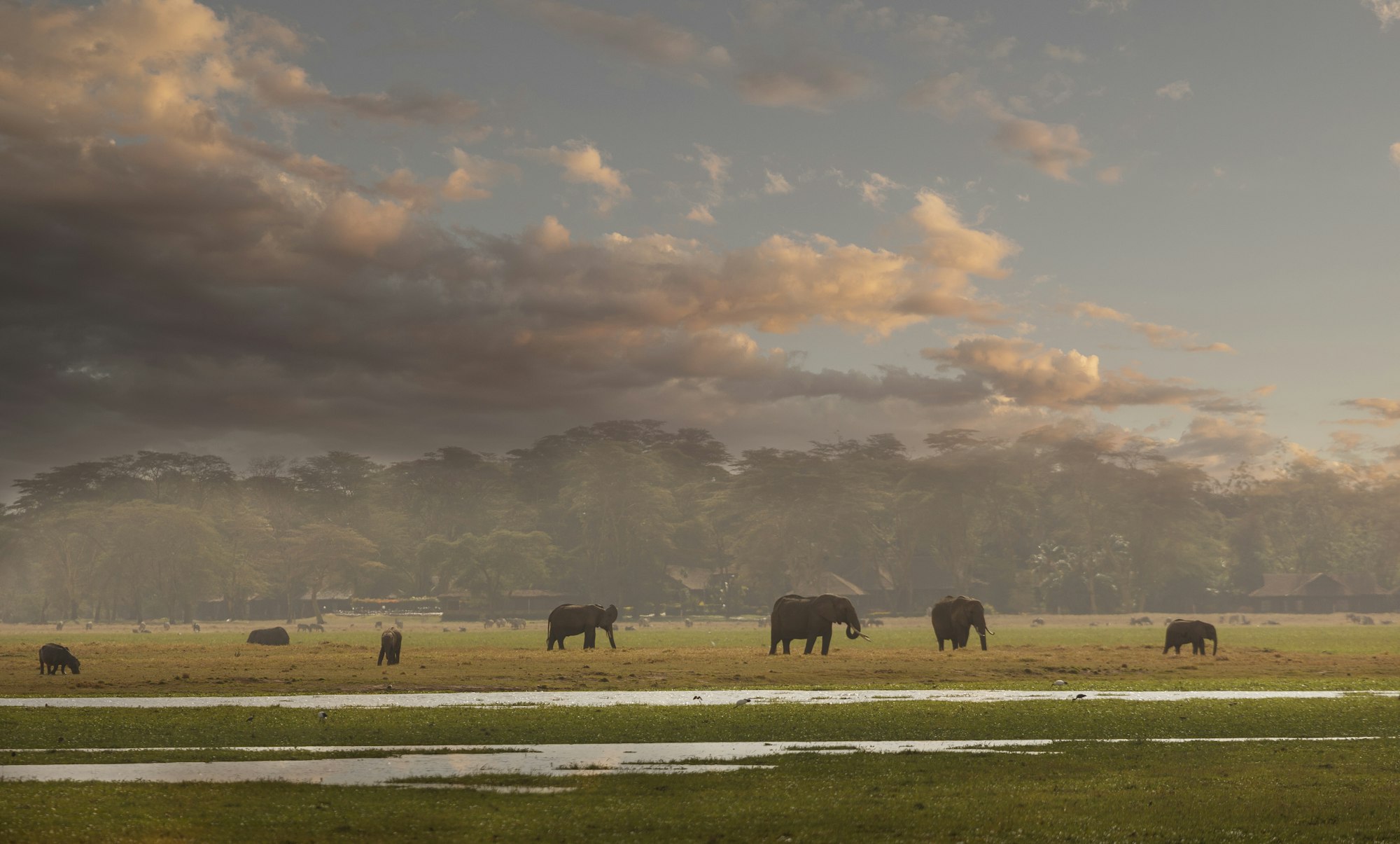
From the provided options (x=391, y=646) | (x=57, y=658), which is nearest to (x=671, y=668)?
(x=391, y=646)

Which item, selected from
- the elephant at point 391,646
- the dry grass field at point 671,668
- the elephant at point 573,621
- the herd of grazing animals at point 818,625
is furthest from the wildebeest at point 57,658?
the elephant at point 573,621

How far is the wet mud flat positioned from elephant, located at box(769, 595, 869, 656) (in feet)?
52.8

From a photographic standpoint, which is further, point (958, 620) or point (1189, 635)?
point (958, 620)

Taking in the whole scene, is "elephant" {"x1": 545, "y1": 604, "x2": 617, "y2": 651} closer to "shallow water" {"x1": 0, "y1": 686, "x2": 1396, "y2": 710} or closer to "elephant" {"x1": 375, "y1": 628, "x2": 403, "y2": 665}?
"elephant" {"x1": 375, "y1": 628, "x2": 403, "y2": 665}

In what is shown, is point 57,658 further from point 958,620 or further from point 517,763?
point 958,620

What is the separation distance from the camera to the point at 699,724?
2606 centimetres

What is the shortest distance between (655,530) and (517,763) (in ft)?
431

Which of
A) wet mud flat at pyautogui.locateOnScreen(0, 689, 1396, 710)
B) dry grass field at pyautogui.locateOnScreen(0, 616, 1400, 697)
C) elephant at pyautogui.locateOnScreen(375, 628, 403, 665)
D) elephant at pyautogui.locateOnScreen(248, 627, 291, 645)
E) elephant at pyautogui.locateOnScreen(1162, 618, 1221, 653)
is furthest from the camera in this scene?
elephant at pyautogui.locateOnScreen(248, 627, 291, 645)

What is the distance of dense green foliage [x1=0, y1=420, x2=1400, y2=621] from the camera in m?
146

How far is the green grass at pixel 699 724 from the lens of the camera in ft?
78.0

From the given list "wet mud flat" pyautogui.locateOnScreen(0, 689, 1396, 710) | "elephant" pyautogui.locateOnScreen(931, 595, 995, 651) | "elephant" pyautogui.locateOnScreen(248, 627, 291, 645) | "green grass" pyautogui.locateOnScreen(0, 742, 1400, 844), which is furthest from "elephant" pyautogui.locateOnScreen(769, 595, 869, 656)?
"elephant" pyautogui.locateOnScreen(248, 627, 291, 645)

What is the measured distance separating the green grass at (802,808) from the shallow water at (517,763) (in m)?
0.79

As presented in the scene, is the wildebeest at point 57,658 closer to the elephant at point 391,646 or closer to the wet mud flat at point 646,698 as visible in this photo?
the wet mud flat at point 646,698

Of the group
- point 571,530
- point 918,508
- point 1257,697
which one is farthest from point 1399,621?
point 1257,697
